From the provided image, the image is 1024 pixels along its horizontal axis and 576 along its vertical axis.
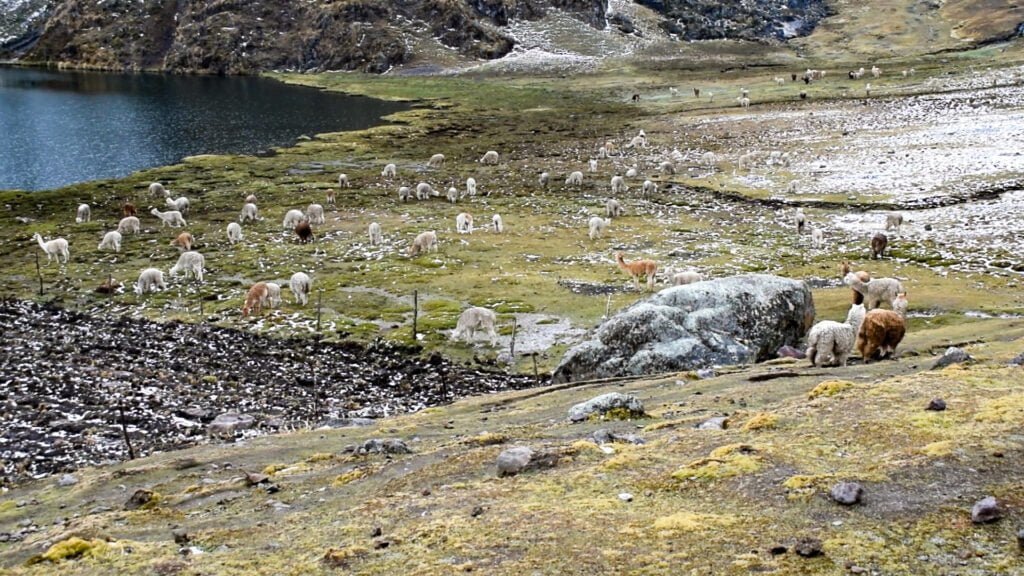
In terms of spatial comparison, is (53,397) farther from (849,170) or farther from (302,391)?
(849,170)

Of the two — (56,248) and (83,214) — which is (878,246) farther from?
(83,214)

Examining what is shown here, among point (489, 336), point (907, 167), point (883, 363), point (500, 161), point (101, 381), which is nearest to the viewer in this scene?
point (883, 363)

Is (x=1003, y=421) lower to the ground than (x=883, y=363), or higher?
higher

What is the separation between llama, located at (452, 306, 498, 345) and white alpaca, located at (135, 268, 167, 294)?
16909mm

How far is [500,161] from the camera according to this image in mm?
79062

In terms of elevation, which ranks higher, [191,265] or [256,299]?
[191,265]

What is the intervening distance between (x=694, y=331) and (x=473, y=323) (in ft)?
31.0

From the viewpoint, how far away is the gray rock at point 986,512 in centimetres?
918

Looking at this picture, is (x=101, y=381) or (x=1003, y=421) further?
(x=101, y=381)

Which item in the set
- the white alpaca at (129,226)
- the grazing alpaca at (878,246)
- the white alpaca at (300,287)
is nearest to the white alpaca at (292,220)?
the white alpaca at (129,226)

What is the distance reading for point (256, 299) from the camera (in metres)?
36.0

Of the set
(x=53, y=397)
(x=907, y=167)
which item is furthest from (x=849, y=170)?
(x=53, y=397)

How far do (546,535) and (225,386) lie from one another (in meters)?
18.9

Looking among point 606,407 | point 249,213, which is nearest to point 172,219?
point 249,213
